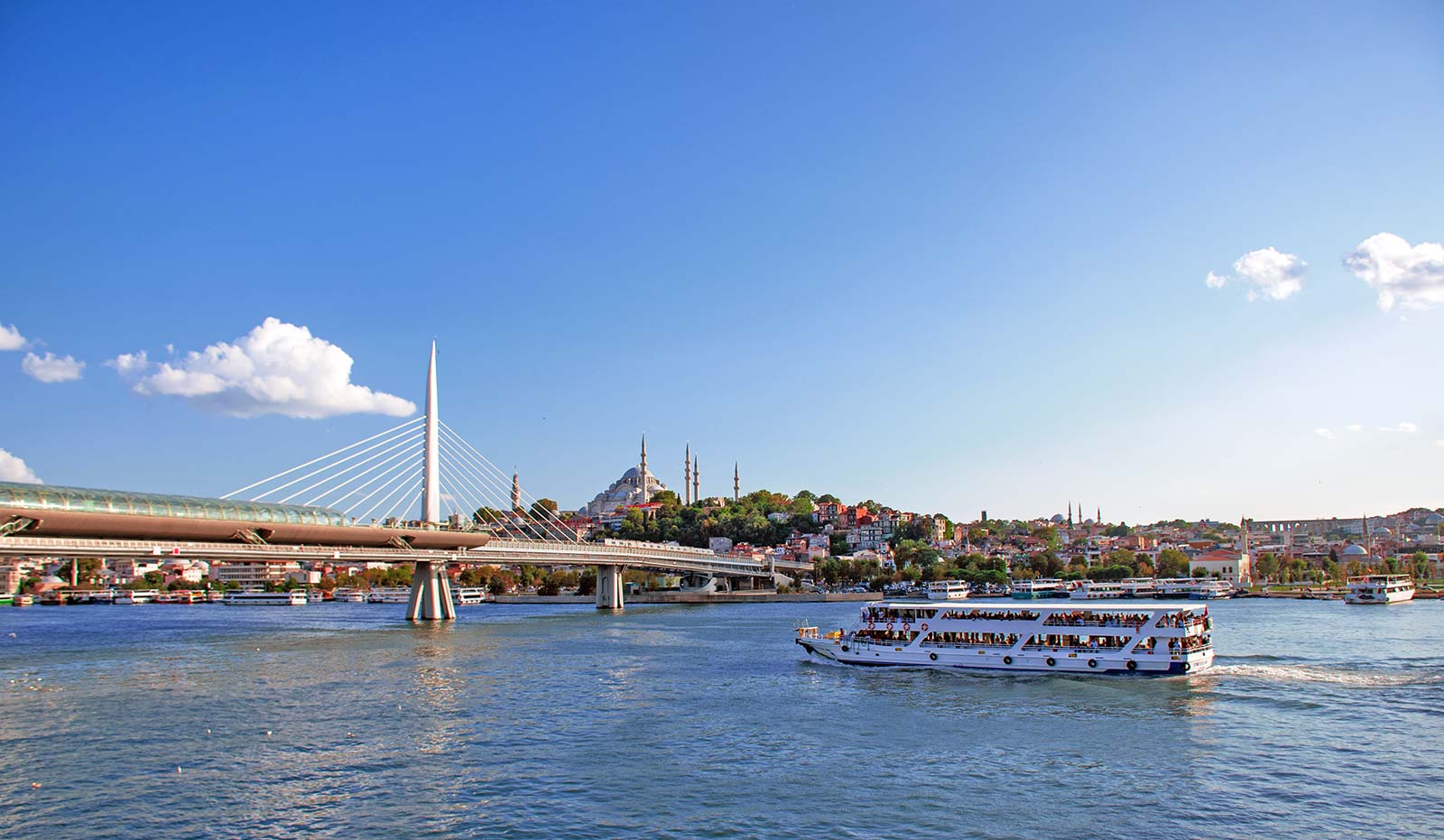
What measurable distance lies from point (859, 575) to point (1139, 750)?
384 feet

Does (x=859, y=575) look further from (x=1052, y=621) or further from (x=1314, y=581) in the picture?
(x=1052, y=621)

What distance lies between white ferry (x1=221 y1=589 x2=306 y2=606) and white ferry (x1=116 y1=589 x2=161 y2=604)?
542 inches

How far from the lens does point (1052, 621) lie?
131 ft

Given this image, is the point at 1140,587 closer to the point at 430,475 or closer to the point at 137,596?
the point at 430,475

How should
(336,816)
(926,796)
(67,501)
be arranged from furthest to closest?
(67,501) → (926,796) → (336,816)

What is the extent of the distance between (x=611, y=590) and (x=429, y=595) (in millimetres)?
26125

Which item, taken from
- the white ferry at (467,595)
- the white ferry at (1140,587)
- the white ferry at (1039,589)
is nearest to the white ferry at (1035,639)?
the white ferry at (1140,587)

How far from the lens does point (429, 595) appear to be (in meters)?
75.5

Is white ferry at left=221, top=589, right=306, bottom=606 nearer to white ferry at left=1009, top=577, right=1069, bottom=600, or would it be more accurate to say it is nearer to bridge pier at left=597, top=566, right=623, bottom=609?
bridge pier at left=597, top=566, right=623, bottom=609

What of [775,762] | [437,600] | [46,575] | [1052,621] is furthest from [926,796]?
[46,575]

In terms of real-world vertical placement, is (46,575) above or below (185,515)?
below

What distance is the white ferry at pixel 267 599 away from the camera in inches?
5044

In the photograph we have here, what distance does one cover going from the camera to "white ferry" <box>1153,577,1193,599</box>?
116875 millimetres

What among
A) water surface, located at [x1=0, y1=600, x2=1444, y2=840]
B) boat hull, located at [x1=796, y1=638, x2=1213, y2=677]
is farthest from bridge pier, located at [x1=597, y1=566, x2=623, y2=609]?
boat hull, located at [x1=796, y1=638, x2=1213, y2=677]
